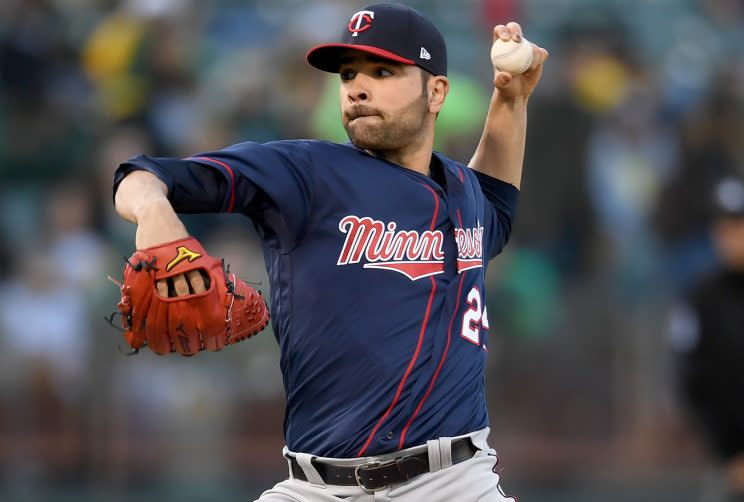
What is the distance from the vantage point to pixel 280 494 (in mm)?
3580

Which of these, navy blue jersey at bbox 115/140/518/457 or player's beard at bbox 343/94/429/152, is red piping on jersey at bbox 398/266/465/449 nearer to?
navy blue jersey at bbox 115/140/518/457

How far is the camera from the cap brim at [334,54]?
356 centimetres

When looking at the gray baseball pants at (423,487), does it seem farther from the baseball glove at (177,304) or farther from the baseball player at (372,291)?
the baseball glove at (177,304)

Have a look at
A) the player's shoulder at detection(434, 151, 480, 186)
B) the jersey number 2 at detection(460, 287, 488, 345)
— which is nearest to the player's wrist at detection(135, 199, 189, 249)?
the jersey number 2 at detection(460, 287, 488, 345)

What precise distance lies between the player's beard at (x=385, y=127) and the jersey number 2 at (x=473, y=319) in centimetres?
50

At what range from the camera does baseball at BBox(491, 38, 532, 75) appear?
4059 mm

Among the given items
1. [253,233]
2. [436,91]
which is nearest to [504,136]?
[436,91]

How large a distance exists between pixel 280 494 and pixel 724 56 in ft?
24.2

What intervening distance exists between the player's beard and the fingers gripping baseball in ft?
1.61

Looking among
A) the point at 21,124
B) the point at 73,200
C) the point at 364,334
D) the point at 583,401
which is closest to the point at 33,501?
the point at 73,200

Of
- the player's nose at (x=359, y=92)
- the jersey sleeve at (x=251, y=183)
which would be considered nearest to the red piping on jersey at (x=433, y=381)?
the jersey sleeve at (x=251, y=183)

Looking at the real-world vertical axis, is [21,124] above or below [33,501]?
above

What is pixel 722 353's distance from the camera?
223 inches

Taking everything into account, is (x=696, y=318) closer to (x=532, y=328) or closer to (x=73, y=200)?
(x=532, y=328)
